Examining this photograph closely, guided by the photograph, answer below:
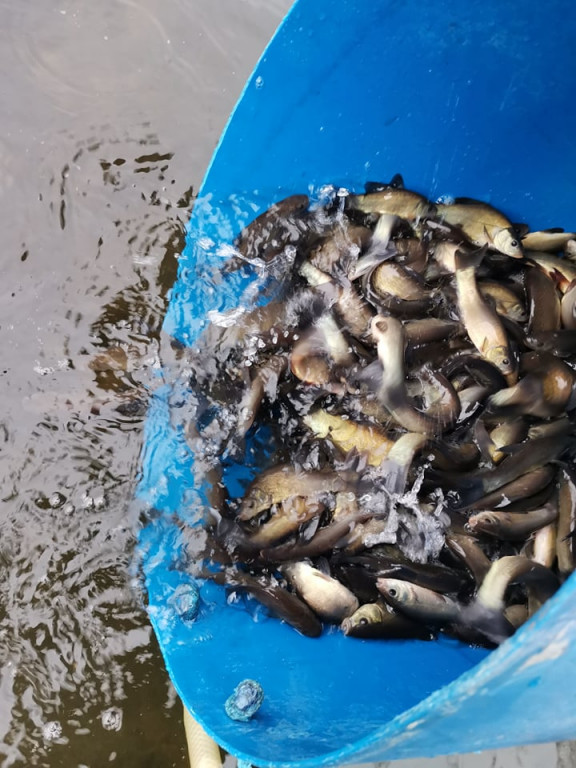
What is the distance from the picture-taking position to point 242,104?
241 cm

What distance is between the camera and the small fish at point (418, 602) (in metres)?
2.15

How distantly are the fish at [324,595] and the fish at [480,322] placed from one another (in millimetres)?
1008

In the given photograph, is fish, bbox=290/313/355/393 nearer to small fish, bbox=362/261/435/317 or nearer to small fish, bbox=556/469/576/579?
small fish, bbox=362/261/435/317

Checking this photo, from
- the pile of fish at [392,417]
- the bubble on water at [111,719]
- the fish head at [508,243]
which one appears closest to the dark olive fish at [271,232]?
the pile of fish at [392,417]

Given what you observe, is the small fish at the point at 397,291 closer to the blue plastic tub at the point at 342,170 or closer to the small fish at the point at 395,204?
the small fish at the point at 395,204

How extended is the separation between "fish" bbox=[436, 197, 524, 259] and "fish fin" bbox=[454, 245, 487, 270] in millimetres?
144

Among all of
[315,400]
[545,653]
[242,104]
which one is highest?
[242,104]

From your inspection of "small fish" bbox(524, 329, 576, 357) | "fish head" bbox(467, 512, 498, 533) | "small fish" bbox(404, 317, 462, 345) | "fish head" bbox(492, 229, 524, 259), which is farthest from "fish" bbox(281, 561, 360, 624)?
"fish head" bbox(492, 229, 524, 259)

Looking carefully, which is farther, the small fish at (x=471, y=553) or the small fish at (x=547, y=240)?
the small fish at (x=547, y=240)

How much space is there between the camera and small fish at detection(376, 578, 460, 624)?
2.15m

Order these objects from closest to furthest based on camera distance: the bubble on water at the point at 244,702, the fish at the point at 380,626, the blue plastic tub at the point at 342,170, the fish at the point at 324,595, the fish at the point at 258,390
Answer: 1. the bubble on water at the point at 244,702
2. the blue plastic tub at the point at 342,170
3. the fish at the point at 380,626
4. the fish at the point at 324,595
5. the fish at the point at 258,390

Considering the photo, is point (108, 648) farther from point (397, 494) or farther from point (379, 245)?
point (379, 245)

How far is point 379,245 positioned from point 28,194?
1.85 meters

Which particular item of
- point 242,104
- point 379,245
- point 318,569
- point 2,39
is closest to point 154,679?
point 318,569
